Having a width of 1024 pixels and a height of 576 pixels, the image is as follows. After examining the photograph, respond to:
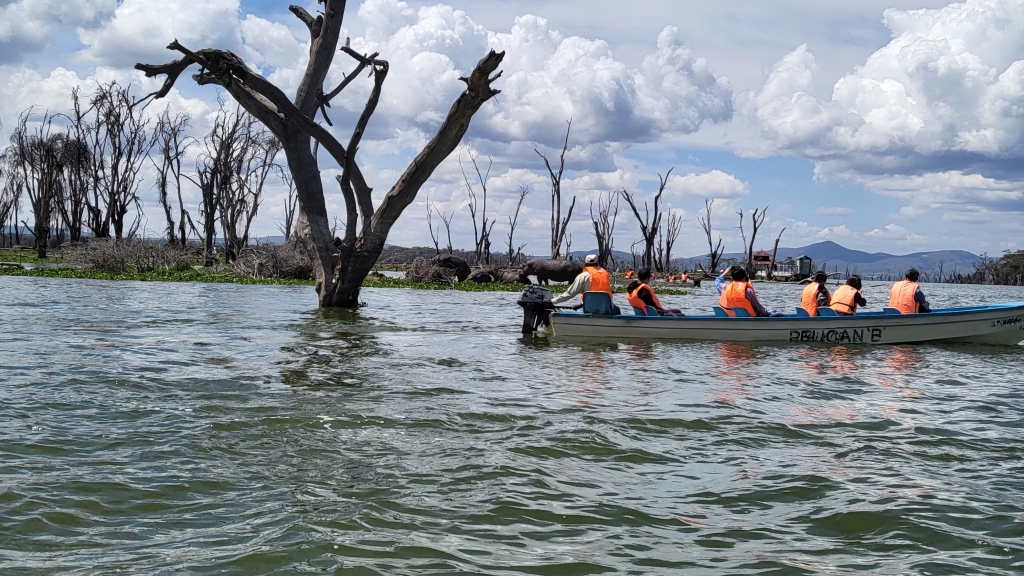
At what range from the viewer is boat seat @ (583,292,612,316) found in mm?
15539

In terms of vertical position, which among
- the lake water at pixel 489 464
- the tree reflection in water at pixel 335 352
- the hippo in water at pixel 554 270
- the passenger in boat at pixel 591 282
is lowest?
the lake water at pixel 489 464

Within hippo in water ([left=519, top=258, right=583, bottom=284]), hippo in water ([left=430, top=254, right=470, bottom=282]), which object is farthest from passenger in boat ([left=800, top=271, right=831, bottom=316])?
hippo in water ([left=519, top=258, right=583, bottom=284])

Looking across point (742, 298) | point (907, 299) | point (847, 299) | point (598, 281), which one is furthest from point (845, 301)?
point (598, 281)

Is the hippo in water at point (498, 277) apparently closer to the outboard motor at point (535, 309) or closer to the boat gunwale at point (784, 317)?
the outboard motor at point (535, 309)

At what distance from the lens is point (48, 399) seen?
806 cm

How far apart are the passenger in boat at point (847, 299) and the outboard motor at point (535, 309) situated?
5703mm

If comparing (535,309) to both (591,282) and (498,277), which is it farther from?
(498,277)

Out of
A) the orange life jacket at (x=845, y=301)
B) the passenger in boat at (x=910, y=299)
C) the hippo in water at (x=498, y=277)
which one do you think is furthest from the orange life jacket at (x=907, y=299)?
the hippo in water at (x=498, y=277)

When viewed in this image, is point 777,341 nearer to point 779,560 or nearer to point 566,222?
point 779,560

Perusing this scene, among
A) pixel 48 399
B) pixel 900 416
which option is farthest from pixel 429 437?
pixel 900 416

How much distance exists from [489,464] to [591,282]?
33.2ft

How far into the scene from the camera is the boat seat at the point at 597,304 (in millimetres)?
15539

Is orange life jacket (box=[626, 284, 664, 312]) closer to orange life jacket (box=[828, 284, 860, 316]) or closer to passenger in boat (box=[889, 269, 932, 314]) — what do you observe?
orange life jacket (box=[828, 284, 860, 316])

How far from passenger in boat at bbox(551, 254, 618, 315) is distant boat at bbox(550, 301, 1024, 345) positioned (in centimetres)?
51
